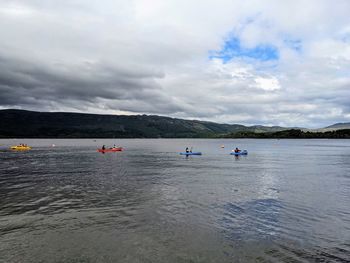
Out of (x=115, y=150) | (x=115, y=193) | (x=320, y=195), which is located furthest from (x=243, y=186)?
(x=115, y=150)

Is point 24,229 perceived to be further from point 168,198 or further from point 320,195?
point 320,195

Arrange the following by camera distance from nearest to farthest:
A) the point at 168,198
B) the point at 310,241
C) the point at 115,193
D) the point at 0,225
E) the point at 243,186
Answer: the point at 310,241 → the point at 0,225 → the point at 168,198 → the point at 115,193 → the point at 243,186

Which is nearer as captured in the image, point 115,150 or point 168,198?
point 168,198

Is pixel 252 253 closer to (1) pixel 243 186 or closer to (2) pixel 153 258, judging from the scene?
(2) pixel 153 258

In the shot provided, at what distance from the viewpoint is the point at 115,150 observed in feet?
463

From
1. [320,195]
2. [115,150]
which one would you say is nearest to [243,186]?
[320,195]

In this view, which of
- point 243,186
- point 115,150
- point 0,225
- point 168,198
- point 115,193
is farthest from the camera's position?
point 115,150

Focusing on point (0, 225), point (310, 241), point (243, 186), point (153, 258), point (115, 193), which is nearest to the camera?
point (153, 258)

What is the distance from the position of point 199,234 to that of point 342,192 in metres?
25.4

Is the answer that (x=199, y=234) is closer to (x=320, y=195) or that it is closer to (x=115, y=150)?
(x=320, y=195)

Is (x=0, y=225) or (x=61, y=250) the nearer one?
(x=61, y=250)

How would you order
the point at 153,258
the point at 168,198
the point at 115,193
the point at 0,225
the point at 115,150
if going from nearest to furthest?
the point at 153,258, the point at 0,225, the point at 168,198, the point at 115,193, the point at 115,150

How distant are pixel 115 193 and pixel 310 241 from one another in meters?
23.8

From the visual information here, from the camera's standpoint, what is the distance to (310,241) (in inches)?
805
